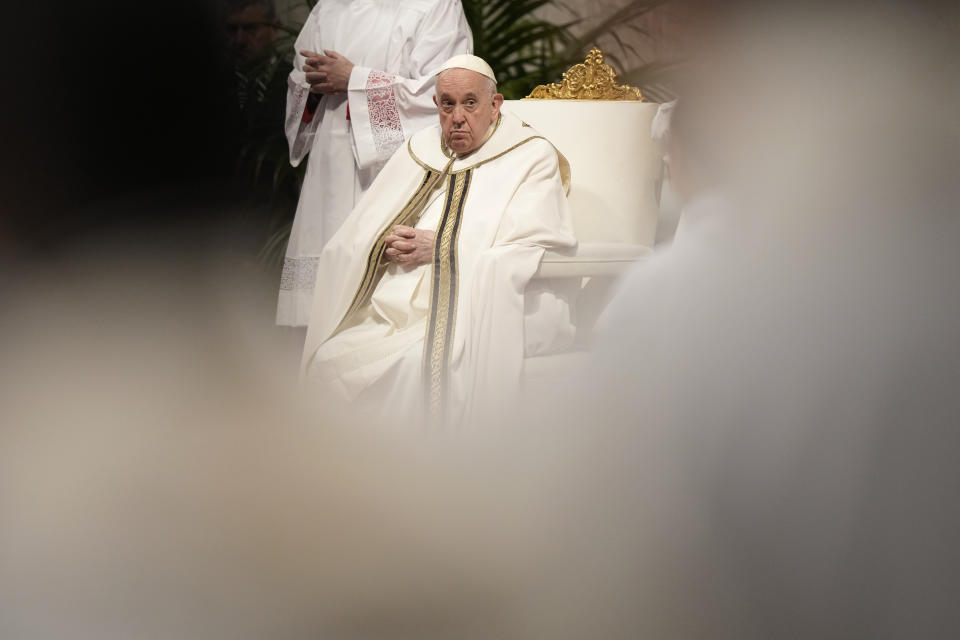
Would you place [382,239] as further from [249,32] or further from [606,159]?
[249,32]

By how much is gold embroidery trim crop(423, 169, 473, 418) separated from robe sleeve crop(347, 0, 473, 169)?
0.49m

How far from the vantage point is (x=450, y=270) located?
2014mm

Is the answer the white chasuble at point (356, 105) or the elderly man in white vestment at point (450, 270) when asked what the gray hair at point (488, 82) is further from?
the white chasuble at point (356, 105)

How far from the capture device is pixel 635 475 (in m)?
0.82

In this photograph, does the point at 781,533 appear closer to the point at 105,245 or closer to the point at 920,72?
the point at 920,72

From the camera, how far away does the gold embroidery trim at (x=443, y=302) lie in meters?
1.89

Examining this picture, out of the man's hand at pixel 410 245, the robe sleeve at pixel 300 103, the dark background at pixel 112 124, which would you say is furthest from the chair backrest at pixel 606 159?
the dark background at pixel 112 124

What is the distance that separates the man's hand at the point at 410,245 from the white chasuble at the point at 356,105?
1.74ft

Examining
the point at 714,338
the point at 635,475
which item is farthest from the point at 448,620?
the point at 714,338

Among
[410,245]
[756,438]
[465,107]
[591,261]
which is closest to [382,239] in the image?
[410,245]

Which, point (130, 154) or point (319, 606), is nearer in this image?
A: point (319, 606)

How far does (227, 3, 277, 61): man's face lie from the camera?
324 cm

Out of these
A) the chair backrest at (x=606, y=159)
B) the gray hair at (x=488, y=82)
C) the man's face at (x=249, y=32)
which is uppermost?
the man's face at (x=249, y=32)

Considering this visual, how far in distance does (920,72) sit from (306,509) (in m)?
1.14
